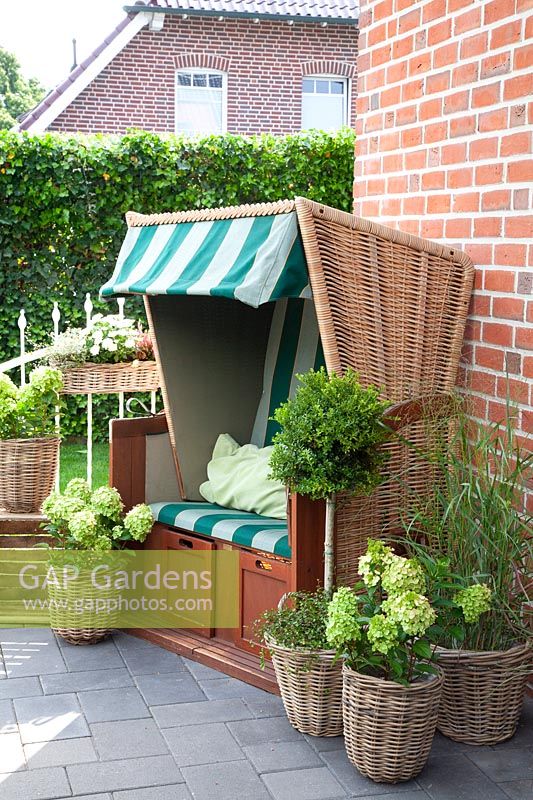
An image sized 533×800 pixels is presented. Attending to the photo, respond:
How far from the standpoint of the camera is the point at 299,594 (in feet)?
10.7

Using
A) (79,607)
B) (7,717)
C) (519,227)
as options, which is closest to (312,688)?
(7,717)

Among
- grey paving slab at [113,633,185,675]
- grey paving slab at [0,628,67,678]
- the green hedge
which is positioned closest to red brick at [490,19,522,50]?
grey paving slab at [113,633,185,675]

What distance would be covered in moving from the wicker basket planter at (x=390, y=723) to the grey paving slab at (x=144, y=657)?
102 centimetres

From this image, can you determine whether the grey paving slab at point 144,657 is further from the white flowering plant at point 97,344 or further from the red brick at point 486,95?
the red brick at point 486,95

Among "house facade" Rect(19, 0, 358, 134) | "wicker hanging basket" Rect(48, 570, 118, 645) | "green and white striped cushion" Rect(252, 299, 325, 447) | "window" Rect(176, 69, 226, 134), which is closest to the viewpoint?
"wicker hanging basket" Rect(48, 570, 118, 645)

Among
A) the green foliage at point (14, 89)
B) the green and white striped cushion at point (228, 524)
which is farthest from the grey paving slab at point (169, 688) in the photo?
the green foliage at point (14, 89)

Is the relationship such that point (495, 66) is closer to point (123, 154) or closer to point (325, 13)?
point (123, 154)

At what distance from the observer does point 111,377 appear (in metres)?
4.71

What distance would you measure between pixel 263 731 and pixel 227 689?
36cm

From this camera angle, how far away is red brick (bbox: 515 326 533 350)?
335 cm

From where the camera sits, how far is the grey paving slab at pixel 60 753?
2.90 m

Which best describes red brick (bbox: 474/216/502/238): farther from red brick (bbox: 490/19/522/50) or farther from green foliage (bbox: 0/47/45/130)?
green foliage (bbox: 0/47/45/130)

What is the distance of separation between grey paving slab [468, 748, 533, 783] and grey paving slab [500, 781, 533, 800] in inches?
1.0

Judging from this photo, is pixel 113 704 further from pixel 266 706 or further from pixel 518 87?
pixel 518 87
